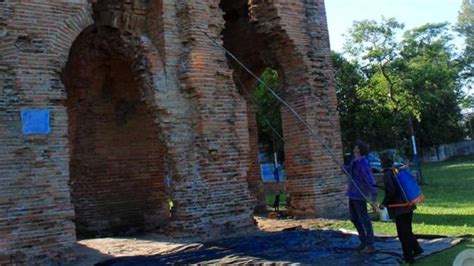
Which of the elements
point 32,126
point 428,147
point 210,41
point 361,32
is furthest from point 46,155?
point 428,147

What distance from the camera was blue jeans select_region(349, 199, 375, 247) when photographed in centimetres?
752

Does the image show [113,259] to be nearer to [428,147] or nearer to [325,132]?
[325,132]

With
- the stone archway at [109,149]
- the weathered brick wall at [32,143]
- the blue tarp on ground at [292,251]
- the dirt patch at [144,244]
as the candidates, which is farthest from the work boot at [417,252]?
the stone archway at [109,149]

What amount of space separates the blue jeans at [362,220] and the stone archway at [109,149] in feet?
18.8

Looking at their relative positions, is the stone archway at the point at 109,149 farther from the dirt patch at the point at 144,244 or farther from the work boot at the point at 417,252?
the work boot at the point at 417,252

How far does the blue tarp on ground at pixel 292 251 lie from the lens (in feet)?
23.9

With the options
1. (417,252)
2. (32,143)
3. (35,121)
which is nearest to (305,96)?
(417,252)

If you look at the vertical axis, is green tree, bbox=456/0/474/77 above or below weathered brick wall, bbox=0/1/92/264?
above

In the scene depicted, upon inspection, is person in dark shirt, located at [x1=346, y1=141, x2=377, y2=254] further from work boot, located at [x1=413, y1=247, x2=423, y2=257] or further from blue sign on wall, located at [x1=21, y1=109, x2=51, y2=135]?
blue sign on wall, located at [x1=21, y1=109, x2=51, y2=135]

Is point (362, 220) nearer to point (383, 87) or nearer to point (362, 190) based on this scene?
point (362, 190)

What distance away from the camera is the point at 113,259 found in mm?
8344

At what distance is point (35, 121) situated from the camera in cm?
823

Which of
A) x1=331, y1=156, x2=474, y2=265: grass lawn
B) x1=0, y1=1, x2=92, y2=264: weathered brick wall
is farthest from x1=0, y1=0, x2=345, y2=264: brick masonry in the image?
x1=331, y1=156, x2=474, y2=265: grass lawn

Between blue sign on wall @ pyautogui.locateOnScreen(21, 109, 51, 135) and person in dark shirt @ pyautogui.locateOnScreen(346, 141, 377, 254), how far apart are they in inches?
179
